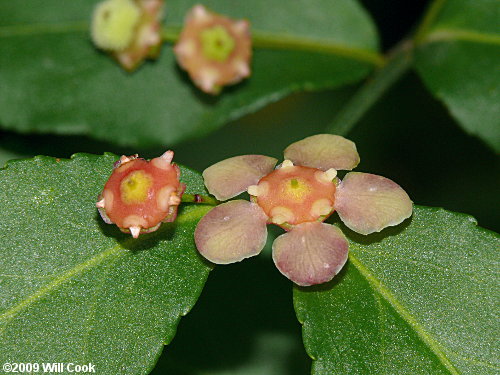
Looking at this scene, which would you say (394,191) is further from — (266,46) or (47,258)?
(266,46)

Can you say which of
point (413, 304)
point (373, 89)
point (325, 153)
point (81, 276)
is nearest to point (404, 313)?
point (413, 304)

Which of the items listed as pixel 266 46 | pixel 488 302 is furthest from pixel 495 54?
pixel 488 302

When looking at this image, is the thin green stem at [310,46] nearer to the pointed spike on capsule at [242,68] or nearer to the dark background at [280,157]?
the pointed spike on capsule at [242,68]

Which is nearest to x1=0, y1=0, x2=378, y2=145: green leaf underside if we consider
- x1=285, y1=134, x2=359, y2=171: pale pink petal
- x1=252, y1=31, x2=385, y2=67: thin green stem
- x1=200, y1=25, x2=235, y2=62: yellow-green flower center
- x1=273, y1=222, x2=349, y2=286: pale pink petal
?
x1=252, y1=31, x2=385, y2=67: thin green stem

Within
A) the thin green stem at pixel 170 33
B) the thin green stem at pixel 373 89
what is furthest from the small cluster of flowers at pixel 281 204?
the thin green stem at pixel 170 33

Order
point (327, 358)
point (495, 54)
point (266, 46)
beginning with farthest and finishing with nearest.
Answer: point (266, 46) < point (495, 54) < point (327, 358)

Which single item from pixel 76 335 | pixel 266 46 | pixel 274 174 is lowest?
pixel 76 335

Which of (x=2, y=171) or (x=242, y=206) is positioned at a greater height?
(x=242, y=206)
